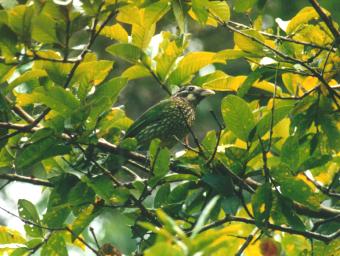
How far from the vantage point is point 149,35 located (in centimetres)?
381

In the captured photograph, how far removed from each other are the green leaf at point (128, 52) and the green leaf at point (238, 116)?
1.69 feet

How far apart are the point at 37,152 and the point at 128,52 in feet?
2.11

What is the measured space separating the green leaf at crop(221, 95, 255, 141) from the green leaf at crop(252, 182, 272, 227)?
283 millimetres

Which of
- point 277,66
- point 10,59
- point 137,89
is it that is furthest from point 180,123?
point 137,89

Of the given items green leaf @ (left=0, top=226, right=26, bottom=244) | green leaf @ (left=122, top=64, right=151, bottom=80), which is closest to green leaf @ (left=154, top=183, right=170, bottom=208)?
green leaf @ (left=122, top=64, right=151, bottom=80)

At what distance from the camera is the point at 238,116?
358 centimetres

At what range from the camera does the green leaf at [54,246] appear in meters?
3.80

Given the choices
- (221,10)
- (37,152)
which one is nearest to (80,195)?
(37,152)

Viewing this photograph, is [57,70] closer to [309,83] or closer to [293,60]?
[293,60]

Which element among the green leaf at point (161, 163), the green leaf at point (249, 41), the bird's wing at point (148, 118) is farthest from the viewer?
the bird's wing at point (148, 118)

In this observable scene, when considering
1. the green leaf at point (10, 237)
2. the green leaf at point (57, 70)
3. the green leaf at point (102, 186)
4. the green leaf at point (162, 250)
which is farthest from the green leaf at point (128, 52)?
the green leaf at point (162, 250)

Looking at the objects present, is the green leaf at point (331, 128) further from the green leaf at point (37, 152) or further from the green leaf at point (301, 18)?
the green leaf at point (37, 152)

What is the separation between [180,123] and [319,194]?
190cm

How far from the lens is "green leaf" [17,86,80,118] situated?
11.2ft
